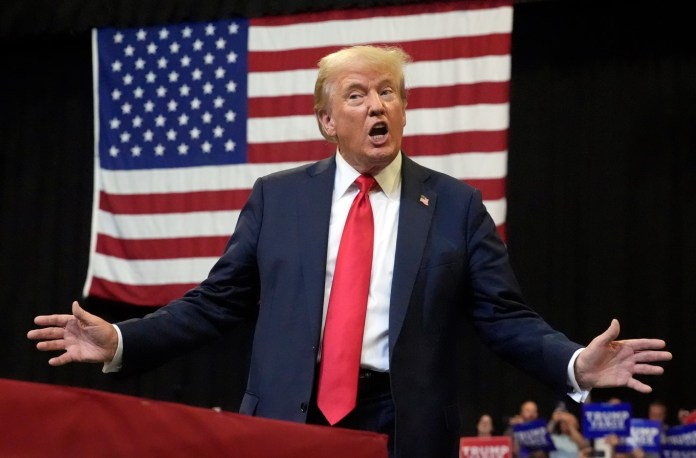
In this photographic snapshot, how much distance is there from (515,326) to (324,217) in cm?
51

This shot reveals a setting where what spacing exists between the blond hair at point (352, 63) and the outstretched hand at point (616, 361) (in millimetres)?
836

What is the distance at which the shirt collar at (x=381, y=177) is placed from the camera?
2.63 meters

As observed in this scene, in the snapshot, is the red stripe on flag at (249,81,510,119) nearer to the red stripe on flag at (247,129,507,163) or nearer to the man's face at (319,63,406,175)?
the red stripe on flag at (247,129,507,163)

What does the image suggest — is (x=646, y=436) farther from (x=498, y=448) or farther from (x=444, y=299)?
(x=444, y=299)

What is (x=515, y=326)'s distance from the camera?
2488 millimetres

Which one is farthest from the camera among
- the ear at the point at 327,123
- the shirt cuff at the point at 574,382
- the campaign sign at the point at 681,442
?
the campaign sign at the point at 681,442

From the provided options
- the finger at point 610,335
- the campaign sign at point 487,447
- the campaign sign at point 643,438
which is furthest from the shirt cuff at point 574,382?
the campaign sign at point 643,438

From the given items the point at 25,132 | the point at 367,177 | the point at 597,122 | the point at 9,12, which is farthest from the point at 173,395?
the point at 367,177

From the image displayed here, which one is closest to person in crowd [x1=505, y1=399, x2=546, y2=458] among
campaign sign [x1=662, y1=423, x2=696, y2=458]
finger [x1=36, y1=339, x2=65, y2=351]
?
campaign sign [x1=662, y1=423, x2=696, y2=458]

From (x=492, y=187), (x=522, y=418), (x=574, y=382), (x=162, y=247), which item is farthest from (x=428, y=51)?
(x=574, y=382)

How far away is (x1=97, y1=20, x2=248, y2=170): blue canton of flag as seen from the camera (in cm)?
816

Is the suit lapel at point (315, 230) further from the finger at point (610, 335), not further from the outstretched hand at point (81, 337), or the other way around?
the finger at point (610, 335)

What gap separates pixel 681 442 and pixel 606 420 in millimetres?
476

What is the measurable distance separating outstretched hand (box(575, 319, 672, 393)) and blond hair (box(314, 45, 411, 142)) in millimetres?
836
